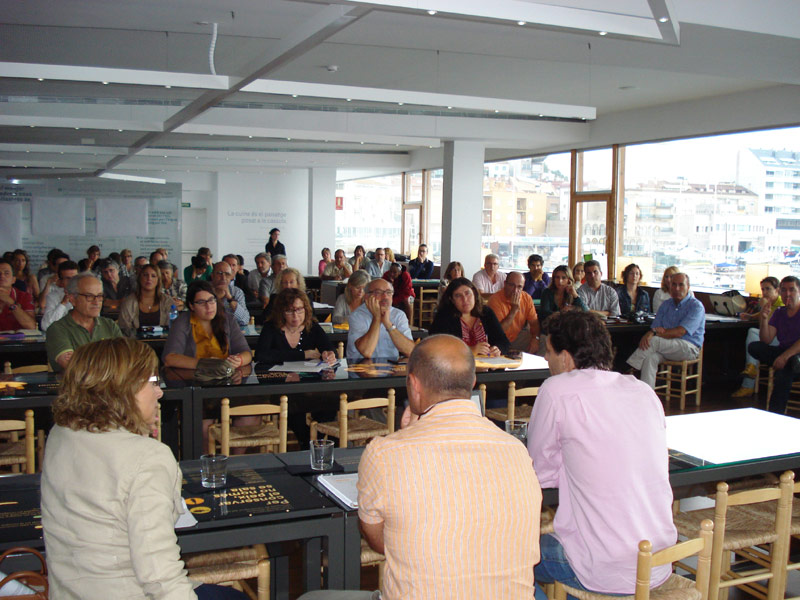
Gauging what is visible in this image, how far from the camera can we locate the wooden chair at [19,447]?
3508 mm

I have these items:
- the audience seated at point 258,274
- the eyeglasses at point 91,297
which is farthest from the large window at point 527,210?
the eyeglasses at point 91,297

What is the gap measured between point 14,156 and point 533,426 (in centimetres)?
1228

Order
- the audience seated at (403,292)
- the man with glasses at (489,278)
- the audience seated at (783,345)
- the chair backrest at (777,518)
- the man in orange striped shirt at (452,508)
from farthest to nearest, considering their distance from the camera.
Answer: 1. the audience seated at (403,292)
2. the man with glasses at (489,278)
3. the audience seated at (783,345)
4. the chair backrest at (777,518)
5. the man in orange striped shirt at (452,508)

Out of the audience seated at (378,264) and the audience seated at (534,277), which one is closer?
the audience seated at (534,277)

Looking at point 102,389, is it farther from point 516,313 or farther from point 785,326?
point 785,326

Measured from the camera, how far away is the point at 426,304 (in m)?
Answer: 13.9

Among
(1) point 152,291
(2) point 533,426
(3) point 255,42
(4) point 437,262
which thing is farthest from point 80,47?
(4) point 437,262

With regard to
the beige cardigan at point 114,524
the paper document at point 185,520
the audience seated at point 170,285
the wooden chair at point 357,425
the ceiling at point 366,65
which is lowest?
the wooden chair at point 357,425

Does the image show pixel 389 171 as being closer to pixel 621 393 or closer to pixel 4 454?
pixel 4 454

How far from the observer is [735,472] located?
3.11m

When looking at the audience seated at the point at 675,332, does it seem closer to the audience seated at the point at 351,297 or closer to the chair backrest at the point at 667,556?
the audience seated at the point at 351,297

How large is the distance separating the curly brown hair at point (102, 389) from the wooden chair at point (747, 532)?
1.99 metres

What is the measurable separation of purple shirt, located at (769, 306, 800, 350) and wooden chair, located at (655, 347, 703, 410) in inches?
28.8

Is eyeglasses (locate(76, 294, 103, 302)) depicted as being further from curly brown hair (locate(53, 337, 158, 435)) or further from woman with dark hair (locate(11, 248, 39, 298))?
woman with dark hair (locate(11, 248, 39, 298))
